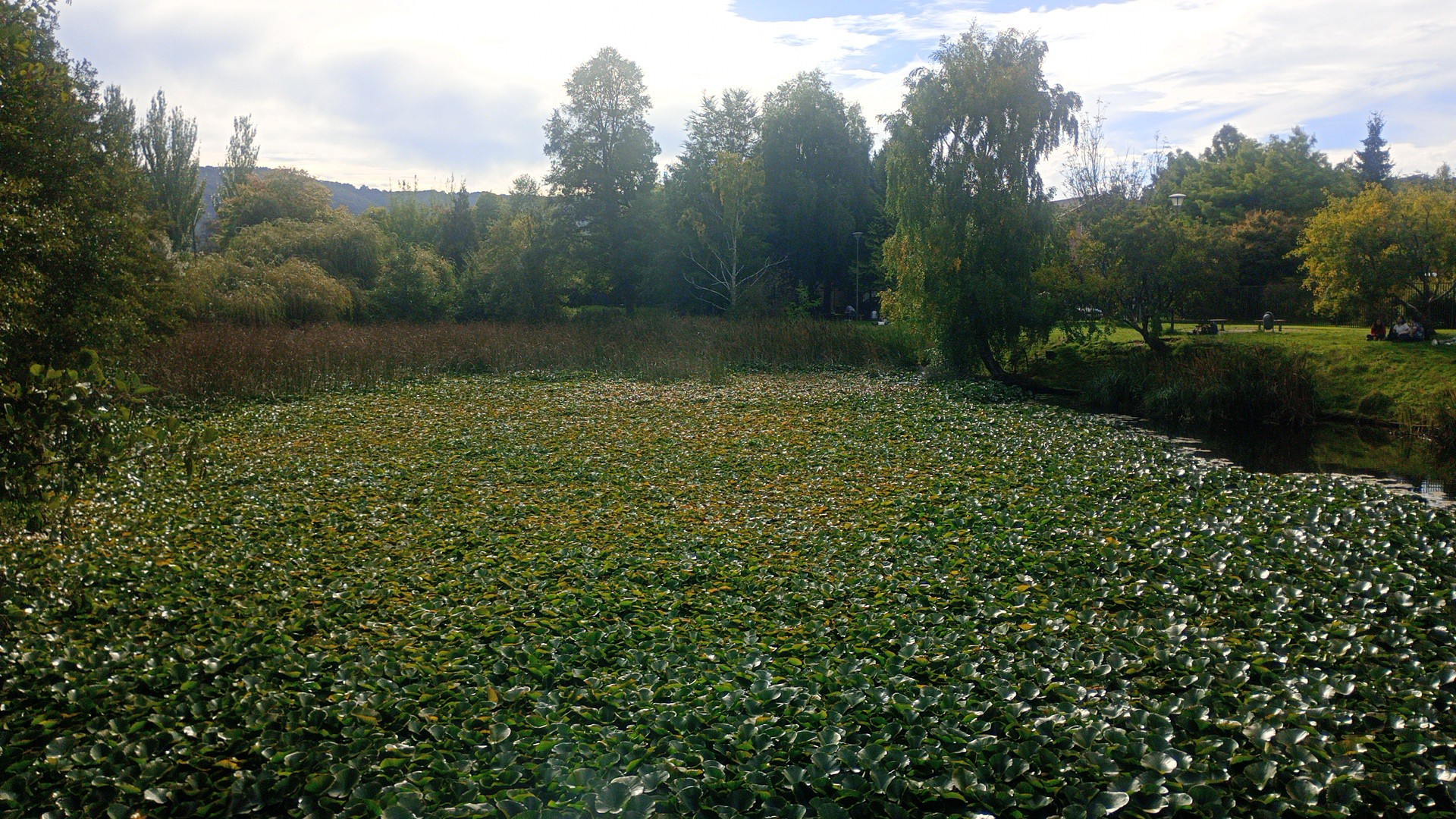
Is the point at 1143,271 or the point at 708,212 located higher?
the point at 708,212

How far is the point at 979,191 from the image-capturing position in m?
19.5

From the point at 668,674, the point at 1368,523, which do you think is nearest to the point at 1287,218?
the point at 1368,523

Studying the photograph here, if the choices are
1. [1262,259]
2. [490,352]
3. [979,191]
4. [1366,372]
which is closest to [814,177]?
[1262,259]

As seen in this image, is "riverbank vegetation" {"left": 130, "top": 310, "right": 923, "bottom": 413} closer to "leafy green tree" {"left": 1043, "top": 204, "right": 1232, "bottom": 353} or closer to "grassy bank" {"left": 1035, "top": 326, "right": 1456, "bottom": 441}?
"leafy green tree" {"left": 1043, "top": 204, "right": 1232, "bottom": 353}

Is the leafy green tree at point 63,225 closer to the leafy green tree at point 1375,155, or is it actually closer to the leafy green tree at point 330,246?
the leafy green tree at point 330,246

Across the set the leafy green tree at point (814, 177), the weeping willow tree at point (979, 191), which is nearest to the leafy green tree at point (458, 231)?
the leafy green tree at point (814, 177)

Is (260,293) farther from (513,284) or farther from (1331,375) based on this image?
(1331,375)

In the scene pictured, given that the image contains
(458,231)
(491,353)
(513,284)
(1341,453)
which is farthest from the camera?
(458,231)

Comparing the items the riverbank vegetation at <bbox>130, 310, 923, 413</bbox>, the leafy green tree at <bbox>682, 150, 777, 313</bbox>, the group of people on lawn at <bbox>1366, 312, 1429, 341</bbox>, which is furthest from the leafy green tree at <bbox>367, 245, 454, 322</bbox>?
the group of people on lawn at <bbox>1366, 312, 1429, 341</bbox>

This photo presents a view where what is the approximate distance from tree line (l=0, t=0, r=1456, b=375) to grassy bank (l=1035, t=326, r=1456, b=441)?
2065 millimetres

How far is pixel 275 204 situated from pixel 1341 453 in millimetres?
35923

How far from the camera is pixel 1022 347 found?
65.3ft

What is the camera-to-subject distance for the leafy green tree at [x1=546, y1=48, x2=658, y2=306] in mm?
34906

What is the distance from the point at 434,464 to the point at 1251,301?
29800 mm
